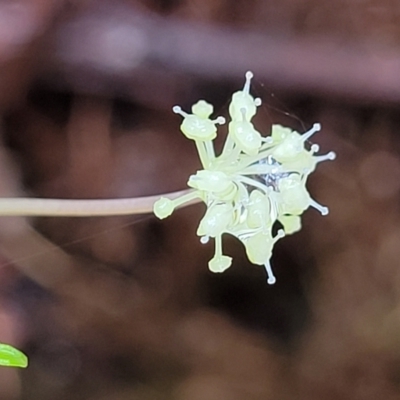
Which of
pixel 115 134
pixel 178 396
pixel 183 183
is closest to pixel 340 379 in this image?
pixel 178 396

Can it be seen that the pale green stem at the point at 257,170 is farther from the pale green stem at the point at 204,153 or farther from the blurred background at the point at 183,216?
the blurred background at the point at 183,216

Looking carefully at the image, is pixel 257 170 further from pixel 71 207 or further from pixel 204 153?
pixel 71 207

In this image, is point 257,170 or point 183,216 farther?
point 183,216

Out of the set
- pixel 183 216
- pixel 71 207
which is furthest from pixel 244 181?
pixel 183 216

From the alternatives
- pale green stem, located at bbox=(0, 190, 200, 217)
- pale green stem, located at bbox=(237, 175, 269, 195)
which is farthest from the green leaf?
pale green stem, located at bbox=(237, 175, 269, 195)

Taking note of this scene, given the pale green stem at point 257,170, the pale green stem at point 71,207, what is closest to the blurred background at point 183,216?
the pale green stem at point 71,207
